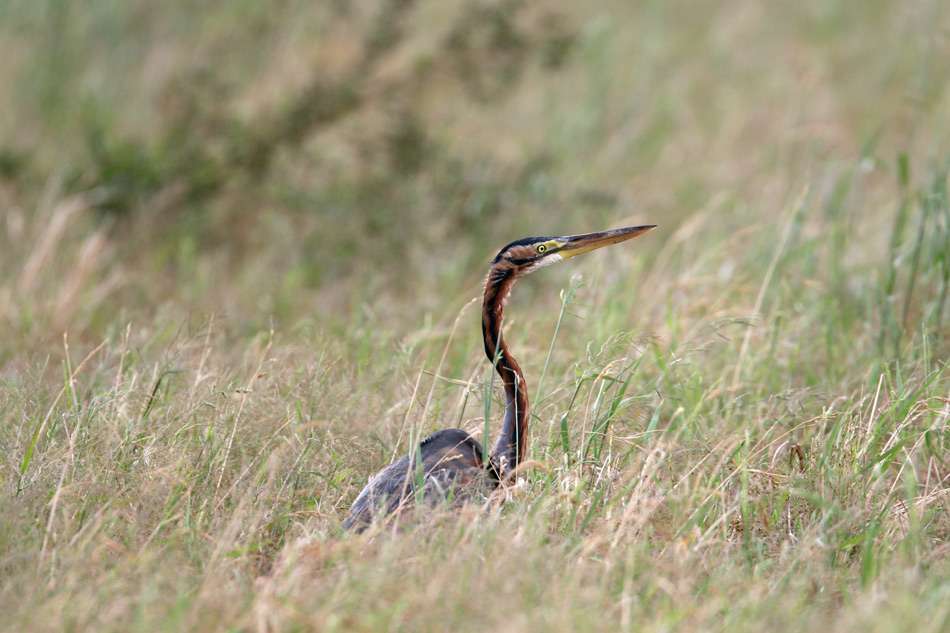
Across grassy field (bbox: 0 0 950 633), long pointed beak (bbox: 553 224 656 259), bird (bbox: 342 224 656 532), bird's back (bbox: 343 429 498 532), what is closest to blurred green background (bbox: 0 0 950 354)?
grassy field (bbox: 0 0 950 633)

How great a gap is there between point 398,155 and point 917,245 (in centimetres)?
354

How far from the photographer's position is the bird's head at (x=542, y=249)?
3420 millimetres

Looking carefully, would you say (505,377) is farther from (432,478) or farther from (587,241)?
(587,241)

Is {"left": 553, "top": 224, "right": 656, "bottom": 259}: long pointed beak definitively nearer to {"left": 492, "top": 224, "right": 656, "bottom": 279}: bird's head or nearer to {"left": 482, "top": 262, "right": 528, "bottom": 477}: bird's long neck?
{"left": 492, "top": 224, "right": 656, "bottom": 279}: bird's head

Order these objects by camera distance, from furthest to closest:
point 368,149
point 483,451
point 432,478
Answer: point 368,149 → point 483,451 → point 432,478

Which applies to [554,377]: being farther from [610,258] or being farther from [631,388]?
[610,258]

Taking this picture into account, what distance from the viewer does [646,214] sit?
24.1 ft

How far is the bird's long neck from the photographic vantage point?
336 cm

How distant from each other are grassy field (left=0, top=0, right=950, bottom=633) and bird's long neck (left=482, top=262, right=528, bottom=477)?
88 mm

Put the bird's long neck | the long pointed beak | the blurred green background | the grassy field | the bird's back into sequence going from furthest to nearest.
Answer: the blurred green background, the long pointed beak, the bird's long neck, the bird's back, the grassy field

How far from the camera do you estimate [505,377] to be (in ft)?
11.1

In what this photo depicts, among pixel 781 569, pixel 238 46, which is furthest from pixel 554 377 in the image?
pixel 238 46

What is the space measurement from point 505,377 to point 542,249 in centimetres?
47

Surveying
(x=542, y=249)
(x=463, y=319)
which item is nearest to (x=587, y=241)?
(x=542, y=249)
